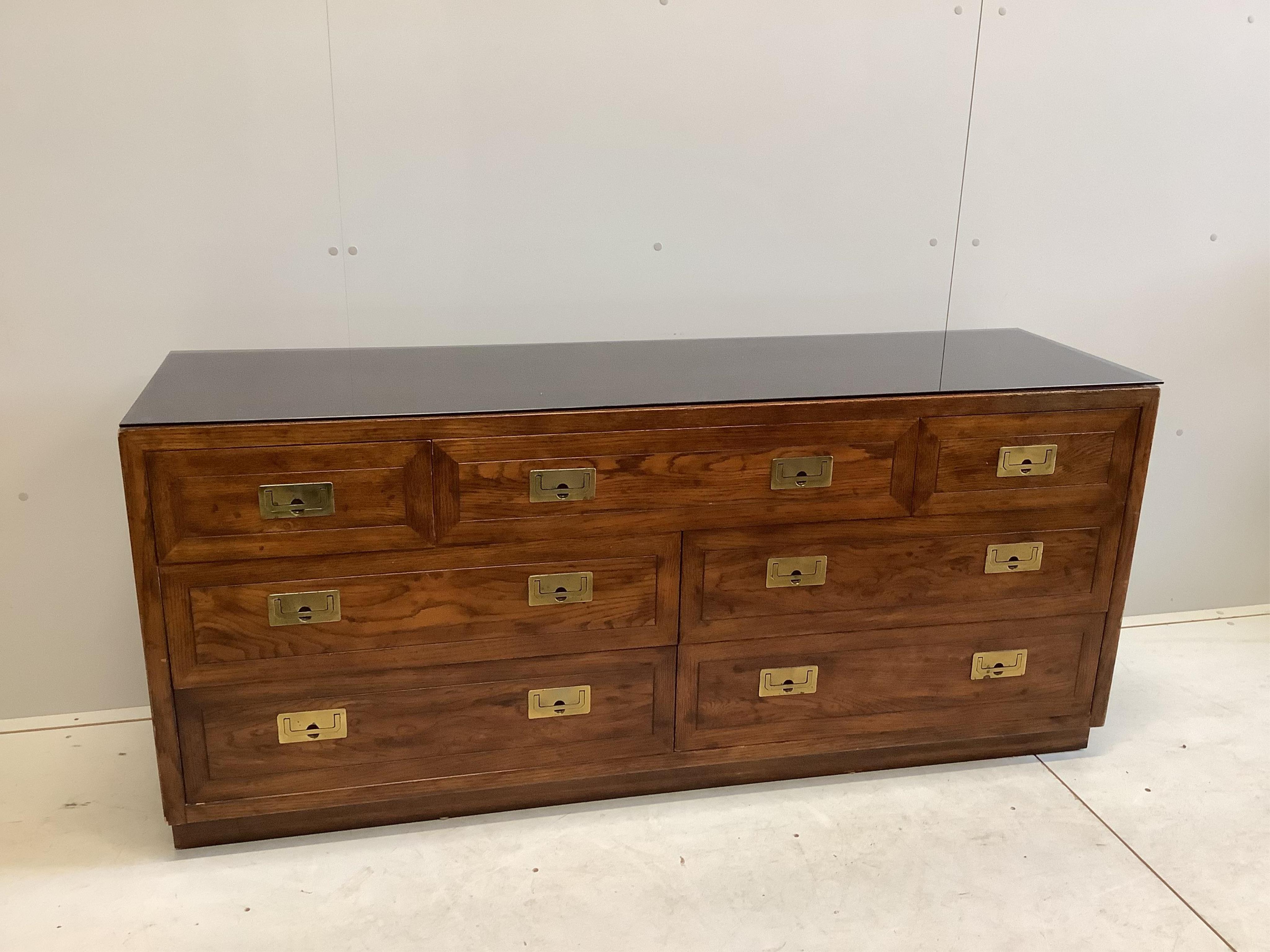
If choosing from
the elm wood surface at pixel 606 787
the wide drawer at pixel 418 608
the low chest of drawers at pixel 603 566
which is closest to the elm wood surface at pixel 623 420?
the low chest of drawers at pixel 603 566

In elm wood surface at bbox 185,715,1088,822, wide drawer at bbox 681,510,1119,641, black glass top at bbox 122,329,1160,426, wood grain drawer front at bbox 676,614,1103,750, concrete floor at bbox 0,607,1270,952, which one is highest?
black glass top at bbox 122,329,1160,426

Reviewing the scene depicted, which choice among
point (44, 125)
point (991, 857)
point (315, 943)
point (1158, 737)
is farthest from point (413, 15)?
point (1158, 737)

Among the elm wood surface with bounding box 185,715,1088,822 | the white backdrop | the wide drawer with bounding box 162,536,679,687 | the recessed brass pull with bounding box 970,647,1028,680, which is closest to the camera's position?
the wide drawer with bounding box 162,536,679,687

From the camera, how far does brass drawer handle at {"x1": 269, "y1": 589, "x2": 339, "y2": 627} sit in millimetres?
1662

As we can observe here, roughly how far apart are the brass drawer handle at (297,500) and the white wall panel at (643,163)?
0.52 metres

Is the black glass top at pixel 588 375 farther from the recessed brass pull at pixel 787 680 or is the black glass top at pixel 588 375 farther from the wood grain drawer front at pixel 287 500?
the recessed brass pull at pixel 787 680

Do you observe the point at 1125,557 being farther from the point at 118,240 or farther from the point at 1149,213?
the point at 118,240

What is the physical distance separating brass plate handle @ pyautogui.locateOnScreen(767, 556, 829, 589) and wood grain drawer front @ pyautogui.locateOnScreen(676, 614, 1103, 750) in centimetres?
11

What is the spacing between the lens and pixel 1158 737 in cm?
217

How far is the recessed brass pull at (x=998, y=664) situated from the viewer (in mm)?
1986

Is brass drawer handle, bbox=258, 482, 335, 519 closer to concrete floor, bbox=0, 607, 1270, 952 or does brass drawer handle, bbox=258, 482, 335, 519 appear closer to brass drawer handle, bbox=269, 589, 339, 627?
brass drawer handle, bbox=269, 589, 339, 627

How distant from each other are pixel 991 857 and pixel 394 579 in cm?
110

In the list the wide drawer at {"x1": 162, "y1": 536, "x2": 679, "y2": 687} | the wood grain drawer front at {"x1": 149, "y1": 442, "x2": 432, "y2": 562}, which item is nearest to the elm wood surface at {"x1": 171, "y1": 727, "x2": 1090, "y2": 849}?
the wide drawer at {"x1": 162, "y1": 536, "x2": 679, "y2": 687}

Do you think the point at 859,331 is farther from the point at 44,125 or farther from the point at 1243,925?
the point at 44,125
